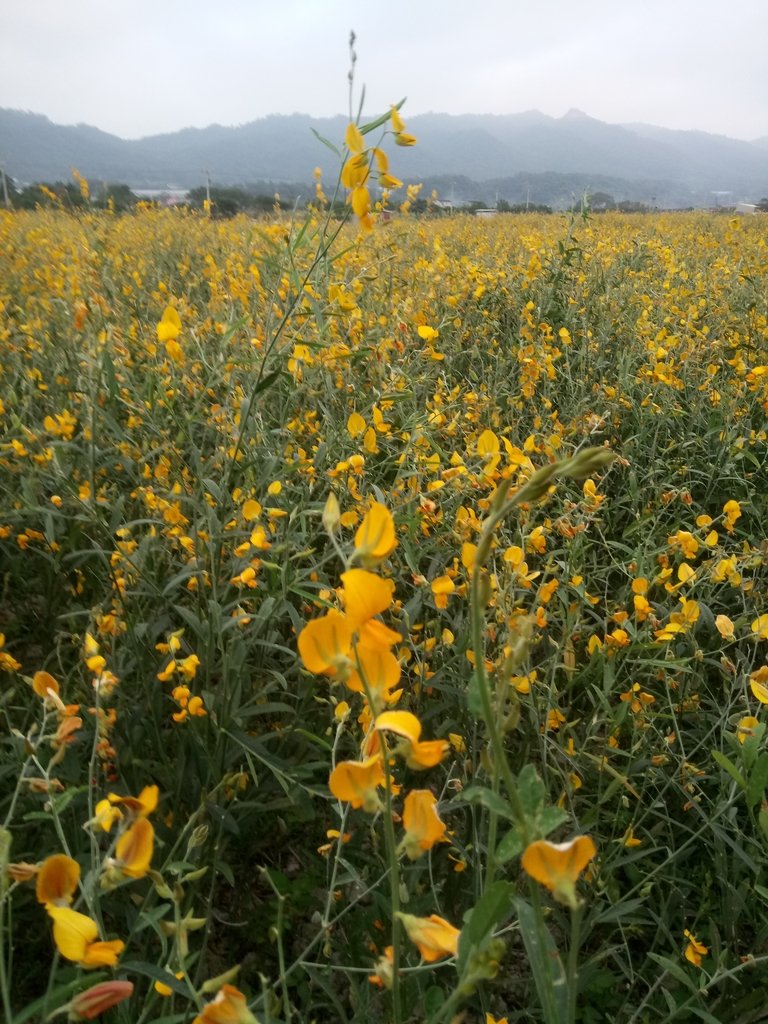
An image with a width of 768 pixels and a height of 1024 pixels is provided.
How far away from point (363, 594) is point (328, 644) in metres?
0.05

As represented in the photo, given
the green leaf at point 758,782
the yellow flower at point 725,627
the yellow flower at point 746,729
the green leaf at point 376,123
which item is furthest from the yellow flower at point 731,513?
the green leaf at point 376,123

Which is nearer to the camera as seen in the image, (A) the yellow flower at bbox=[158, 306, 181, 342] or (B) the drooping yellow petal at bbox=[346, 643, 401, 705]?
(B) the drooping yellow petal at bbox=[346, 643, 401, 705]

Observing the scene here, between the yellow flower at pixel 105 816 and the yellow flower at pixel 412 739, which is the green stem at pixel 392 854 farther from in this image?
the yellow flower at pixel 105 816

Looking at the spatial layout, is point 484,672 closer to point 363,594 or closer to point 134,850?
point 363,594

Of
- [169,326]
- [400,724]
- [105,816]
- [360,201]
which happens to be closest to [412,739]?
[400,724]

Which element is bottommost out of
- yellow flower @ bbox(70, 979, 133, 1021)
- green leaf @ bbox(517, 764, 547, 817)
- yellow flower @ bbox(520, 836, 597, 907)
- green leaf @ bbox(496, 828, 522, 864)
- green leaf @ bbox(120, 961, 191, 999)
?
green leaf @ bbox(120, 961, 191, 999)

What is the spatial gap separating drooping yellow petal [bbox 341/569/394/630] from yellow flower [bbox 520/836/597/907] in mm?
155

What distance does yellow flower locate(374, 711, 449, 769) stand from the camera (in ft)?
1.35

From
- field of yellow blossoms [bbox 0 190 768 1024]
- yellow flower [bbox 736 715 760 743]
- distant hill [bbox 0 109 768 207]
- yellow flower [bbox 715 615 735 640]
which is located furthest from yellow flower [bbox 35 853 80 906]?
distant hill [bbox 0 109 768 207]

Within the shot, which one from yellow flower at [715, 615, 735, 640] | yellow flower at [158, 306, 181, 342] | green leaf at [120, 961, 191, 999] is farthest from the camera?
yellow flower at [158, 306, 181, 342]

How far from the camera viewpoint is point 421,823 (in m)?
0.47

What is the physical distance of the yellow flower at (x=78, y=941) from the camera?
1.51ft

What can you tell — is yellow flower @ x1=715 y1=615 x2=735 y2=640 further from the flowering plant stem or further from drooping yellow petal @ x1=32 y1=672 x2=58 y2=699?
drooping yellow petal @ x1=32 y1=672 x2=58 y2=699

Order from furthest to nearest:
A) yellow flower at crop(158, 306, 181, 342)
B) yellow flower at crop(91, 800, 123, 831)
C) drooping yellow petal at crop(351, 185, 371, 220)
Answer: yellow flower at crop(158, 306, 181, 342) < drooping yellow petal at crop(351, 185, 371, 220) < yellow flower at crop(91, 800, 123, 831)
